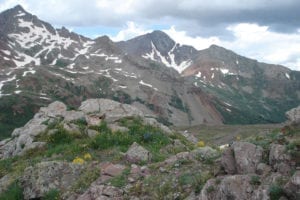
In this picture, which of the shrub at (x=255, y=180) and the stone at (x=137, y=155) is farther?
the stone at (x=137, y=155)

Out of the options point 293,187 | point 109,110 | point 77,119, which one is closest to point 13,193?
point 77,119

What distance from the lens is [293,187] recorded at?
12.8 m

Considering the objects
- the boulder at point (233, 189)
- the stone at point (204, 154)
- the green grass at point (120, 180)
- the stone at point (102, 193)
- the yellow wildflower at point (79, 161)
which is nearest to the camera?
the boulder at point (233, 189)

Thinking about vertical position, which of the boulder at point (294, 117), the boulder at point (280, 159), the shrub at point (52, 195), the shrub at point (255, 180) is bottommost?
the shrub at point (52, 195)

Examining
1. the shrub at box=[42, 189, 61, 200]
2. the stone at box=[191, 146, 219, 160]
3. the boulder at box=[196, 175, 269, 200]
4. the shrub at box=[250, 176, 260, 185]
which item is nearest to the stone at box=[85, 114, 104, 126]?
the shrub at box=[42, 189, 61, 200]

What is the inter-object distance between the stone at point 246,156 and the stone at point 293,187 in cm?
219

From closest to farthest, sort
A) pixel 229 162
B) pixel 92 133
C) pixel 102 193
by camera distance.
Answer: pixel 229 162 → pixel 102 193 → pixel 92 133

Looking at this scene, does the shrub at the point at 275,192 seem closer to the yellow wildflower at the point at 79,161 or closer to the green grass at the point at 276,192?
the green grass at the point at 276,192

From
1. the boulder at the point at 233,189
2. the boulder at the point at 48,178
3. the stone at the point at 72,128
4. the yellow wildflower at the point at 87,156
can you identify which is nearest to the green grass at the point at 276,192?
the boulder at the point at 233,189

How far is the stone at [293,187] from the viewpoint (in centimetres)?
1270

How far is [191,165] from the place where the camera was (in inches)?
747

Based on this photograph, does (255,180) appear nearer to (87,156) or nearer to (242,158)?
(242,158)

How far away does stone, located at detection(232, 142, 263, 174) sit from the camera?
1533cm

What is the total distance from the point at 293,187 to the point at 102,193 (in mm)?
7437
